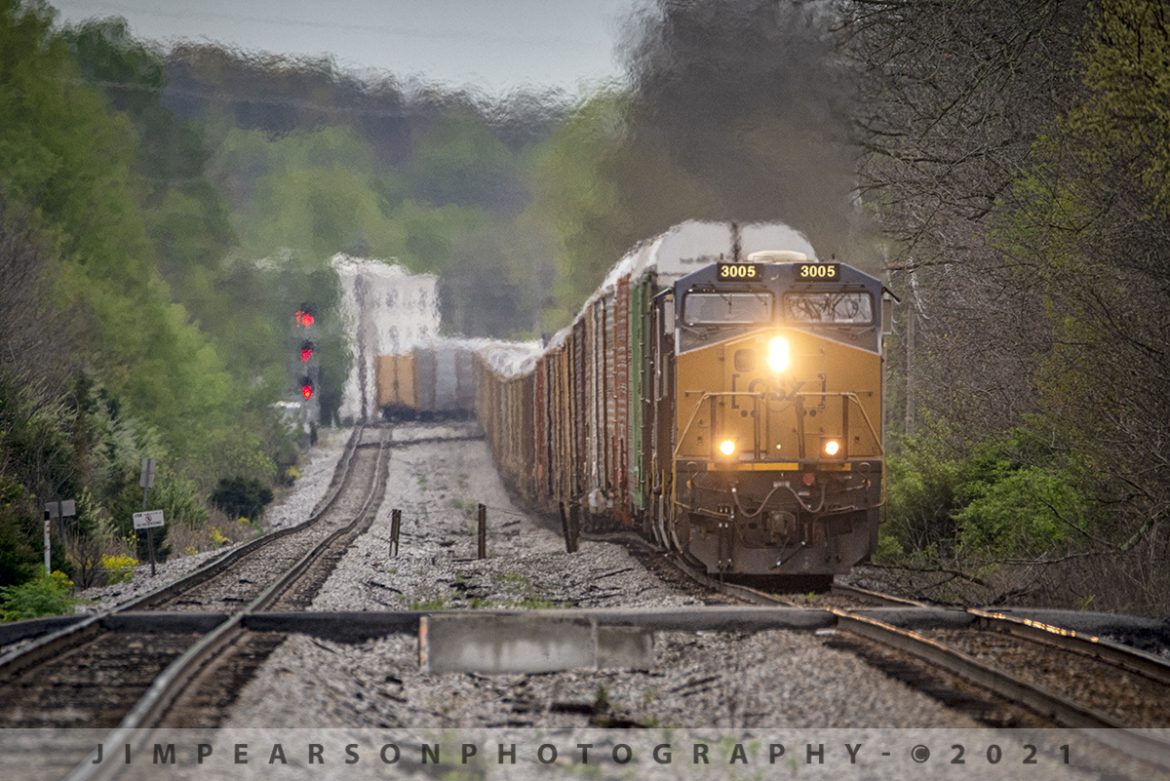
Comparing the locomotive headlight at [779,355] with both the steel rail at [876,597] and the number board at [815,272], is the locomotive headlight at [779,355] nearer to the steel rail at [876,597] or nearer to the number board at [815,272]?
the number board at [815,272]

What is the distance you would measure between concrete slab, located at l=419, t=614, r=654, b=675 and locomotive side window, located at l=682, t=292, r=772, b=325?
4.87m

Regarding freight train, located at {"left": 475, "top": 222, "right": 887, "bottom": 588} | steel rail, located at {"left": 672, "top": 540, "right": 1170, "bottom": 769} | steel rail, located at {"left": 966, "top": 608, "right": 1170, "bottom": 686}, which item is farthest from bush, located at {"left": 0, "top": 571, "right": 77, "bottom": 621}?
steel rail, located at {"left": 966, "top": 608, "right": 1170, "bottom": 686}

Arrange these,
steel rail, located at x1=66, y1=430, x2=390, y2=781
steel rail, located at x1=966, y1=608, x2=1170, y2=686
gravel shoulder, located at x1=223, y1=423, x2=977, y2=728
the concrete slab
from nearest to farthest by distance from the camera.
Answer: steel rail, located at x1=66, y1=430, x2=390, y2=781, gravel shoulder, located at x1=223, y1=423, x2=977, y2=728, steel rail, located at x1=966, y1=608, x2=1170, y2=686, the concrete slab

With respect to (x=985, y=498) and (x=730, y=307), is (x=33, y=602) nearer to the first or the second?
(x=730, y=307)

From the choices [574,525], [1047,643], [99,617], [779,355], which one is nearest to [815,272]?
[779,355]

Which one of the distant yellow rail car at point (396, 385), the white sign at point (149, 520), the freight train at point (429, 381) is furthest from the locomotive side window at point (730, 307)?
the distant yellow rail car at point (396, 385)

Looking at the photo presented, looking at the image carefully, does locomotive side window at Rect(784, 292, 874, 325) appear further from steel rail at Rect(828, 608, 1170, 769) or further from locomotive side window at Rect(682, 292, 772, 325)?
steel rail at Rect(828, 608, 1170, 769)

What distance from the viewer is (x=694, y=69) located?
2950 centimetres

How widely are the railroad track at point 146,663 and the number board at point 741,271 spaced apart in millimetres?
5718

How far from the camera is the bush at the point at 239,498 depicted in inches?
1485

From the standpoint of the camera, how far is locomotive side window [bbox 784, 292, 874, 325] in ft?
52.4

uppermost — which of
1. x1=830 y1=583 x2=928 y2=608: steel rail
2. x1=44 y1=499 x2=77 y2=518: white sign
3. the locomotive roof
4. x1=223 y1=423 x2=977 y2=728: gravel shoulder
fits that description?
the locomotive roof

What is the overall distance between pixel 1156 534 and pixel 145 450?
24924mm

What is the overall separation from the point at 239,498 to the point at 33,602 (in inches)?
872
